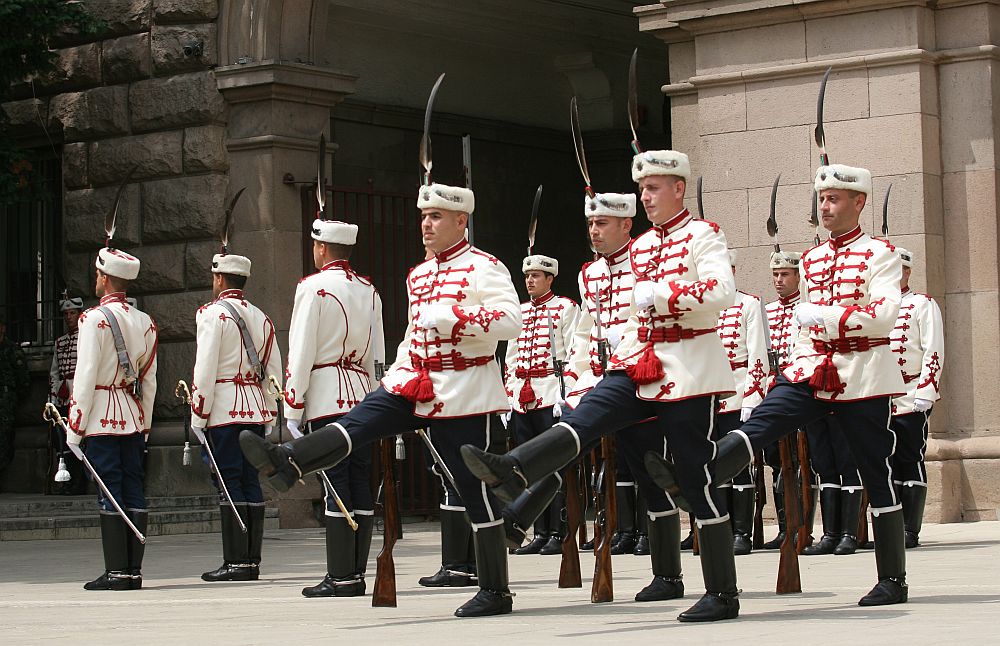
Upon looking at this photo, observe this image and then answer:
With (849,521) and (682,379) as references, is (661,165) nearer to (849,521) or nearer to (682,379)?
(682,379)

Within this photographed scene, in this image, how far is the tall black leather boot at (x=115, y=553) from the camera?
34.0 feet

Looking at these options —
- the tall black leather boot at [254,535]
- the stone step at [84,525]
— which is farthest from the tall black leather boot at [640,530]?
the stone step at [84,525]

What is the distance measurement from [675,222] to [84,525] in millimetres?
8656

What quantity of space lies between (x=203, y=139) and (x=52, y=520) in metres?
3.55

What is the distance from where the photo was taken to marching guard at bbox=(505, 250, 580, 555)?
12.9 meters

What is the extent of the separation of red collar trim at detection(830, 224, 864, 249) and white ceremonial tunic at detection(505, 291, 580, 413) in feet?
15.4

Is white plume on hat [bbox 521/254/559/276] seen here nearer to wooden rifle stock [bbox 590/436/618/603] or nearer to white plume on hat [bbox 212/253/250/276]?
white plume on hat [bbox 212/253/250/276]

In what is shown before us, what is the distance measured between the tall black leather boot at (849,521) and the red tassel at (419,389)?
15.2 ft

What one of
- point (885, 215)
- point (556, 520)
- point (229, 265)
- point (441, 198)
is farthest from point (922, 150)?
point (441, 198)

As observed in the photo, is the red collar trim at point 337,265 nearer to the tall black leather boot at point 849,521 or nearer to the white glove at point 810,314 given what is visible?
the white glove at point 810,314

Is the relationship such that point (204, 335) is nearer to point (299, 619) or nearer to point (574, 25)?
point (299, 619)

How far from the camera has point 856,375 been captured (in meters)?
8.02

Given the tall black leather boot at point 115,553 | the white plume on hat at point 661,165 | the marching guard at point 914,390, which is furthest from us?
the marching guard at point 914,390

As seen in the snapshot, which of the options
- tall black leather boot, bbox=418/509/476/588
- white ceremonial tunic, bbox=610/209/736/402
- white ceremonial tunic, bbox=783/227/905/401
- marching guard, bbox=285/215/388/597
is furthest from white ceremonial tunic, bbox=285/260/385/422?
white ceremonial tunic, bbox=783/227/905/401
